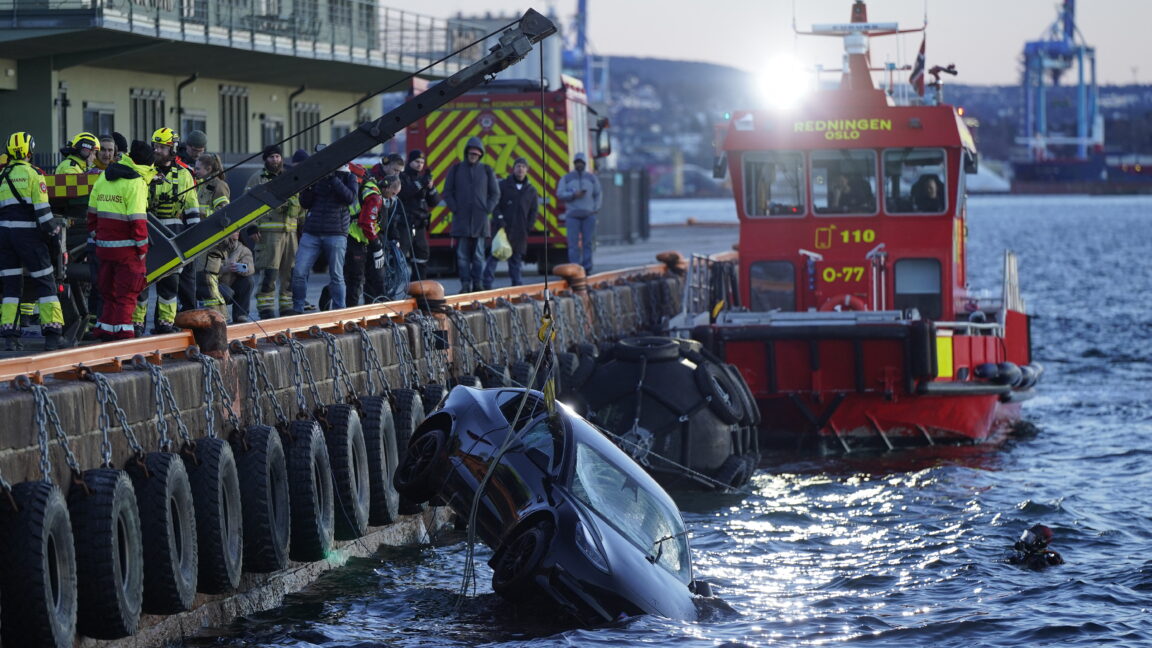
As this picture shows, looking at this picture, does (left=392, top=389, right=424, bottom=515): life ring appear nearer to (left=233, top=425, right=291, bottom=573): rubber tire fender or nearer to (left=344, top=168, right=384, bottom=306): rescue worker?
(left=233, top=425, right=291, bottom=573): rubber tire fender

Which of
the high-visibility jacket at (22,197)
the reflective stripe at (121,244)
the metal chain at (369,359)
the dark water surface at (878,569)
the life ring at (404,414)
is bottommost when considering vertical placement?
the dark water surface at (878,569)

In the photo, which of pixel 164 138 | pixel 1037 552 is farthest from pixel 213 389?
pixel 1037 552

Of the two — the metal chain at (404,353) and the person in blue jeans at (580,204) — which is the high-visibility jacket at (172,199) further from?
the person in blue jeans at (580,204)

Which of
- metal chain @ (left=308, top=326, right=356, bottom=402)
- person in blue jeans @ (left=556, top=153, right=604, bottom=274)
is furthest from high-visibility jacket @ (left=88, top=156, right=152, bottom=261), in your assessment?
person in blue jeans @ (left=556, top=153, right=604, bottom=274)

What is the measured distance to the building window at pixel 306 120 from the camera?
36.5 m

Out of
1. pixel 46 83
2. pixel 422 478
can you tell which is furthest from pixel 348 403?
pixel 46 83

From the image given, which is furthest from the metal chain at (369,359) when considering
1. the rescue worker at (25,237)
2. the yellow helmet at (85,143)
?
the yellow helmet at (85,143)

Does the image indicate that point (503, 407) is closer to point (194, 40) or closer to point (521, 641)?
point (521, 641)

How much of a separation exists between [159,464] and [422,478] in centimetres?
154

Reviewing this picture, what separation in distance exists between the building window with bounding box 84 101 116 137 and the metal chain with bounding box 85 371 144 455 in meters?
18.9

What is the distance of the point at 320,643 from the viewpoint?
1141 cm

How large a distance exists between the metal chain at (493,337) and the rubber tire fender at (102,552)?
8.15 m

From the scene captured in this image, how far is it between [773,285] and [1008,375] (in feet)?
9.87

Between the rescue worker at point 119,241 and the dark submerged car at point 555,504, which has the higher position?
the rescue worker at point 119,241
